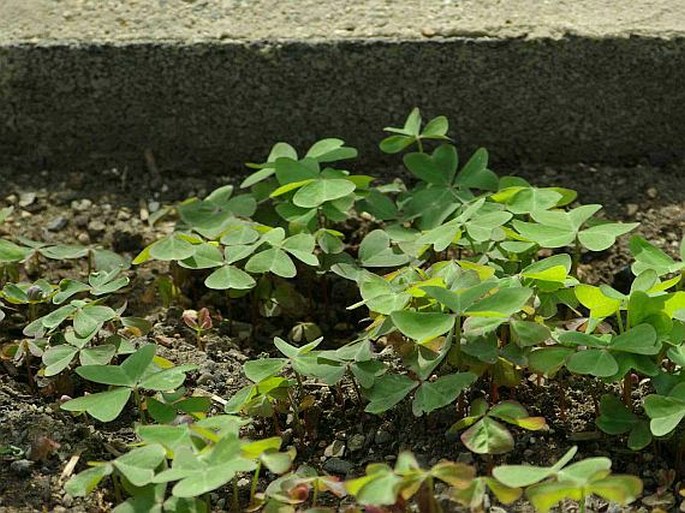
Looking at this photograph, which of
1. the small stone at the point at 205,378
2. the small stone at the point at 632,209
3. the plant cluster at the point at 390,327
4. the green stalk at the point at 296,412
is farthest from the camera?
the small stone at the point at 632,209

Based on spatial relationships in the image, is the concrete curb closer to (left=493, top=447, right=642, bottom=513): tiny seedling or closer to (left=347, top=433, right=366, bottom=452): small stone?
(left=347, top=433, right=366, bottom=452): small stone

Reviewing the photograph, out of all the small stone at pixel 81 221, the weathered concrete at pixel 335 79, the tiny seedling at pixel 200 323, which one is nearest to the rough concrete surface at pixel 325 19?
the weathered concrete at pixel 335 79

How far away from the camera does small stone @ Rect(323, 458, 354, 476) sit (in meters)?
1.97

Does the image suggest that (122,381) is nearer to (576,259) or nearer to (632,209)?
(576,259)

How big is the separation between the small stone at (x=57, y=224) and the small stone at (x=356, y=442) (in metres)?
0.91

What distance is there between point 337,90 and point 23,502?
45.7 inches

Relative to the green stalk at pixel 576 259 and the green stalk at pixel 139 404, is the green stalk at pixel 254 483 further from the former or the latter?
the green stalk at pixel 576 259

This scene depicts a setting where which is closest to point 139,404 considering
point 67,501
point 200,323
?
point 67,501

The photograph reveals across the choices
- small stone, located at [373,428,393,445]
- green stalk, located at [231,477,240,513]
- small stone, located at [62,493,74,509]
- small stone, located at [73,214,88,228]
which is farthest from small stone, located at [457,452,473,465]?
small stone, located at [73,214,88,228]

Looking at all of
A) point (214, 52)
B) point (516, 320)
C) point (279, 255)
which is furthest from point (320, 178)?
point (516, 320)

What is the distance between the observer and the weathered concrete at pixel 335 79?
264cm

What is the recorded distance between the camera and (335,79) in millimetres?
2648

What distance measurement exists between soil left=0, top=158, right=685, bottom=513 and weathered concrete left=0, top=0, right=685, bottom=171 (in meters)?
0.08

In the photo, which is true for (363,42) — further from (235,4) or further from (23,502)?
(23,502)
